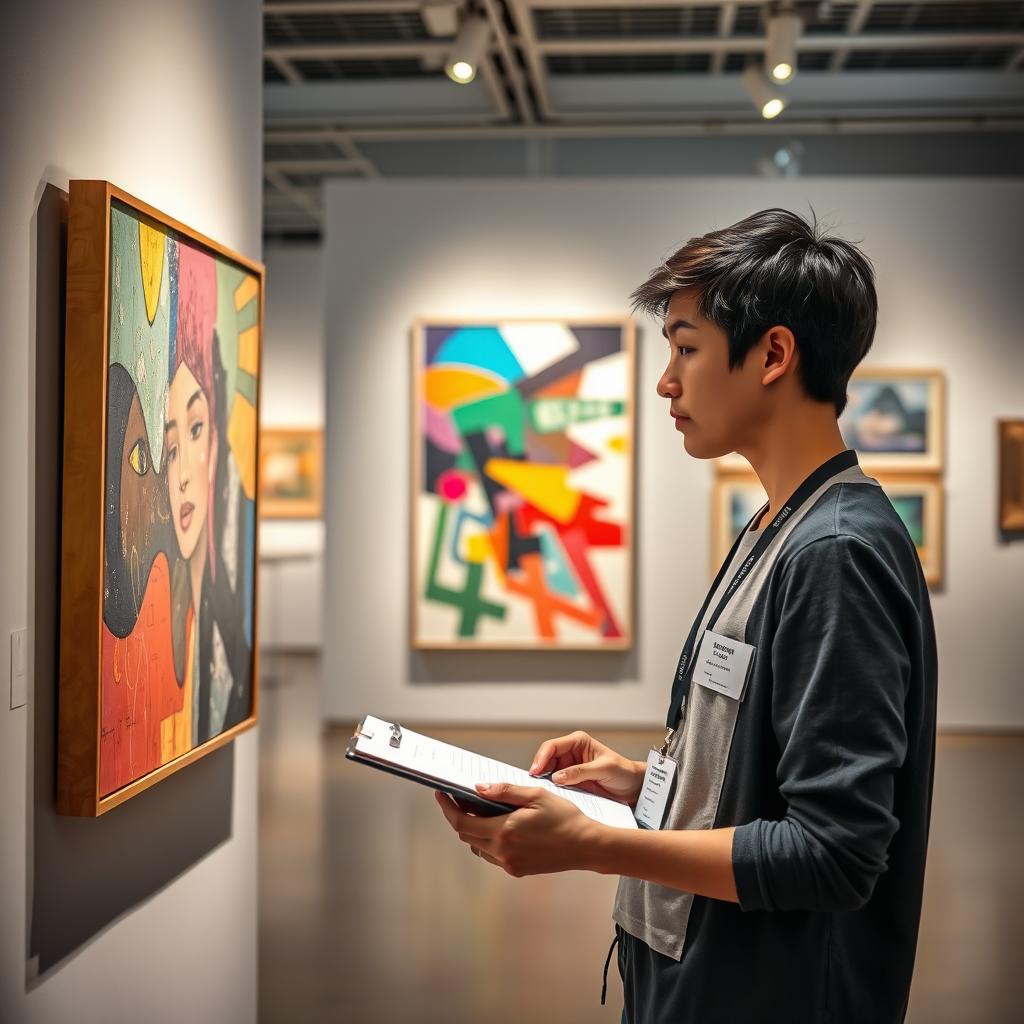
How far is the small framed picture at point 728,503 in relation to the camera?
710 cm

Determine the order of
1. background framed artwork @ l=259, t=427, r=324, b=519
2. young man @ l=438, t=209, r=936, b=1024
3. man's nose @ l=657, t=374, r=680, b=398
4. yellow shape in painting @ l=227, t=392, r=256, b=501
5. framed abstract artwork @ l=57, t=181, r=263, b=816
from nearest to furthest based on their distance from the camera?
young man @ l=438, t=209, r=936, b=1024, man's nose @ l=657, t=374, r=680, b=398, framed abstract artwork @ l=57, t=181, r=263, b=816, yellow shape in painting @ l=227, t=392, r=256, b=501, background framed artwork @ l=259, t=427, r=324, b=519

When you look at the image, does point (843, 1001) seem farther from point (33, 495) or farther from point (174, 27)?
point (174, 27)

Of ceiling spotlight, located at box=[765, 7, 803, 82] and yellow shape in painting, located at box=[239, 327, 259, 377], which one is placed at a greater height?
ceiling spotlight, located at box=[765, 7, 803, 82]

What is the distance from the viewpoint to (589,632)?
7074 mm

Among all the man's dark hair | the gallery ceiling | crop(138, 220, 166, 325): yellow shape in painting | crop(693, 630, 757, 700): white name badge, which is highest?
the gallery ceiling

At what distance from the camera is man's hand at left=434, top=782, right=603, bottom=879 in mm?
1294

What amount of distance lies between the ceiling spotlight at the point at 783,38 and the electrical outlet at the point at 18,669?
561 cm

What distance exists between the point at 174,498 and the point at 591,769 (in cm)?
102

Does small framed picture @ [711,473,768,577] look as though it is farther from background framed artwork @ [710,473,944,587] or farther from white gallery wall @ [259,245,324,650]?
white gallery wall @ [259,245,324,650]

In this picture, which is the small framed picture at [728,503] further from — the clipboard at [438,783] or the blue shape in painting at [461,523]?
the clipboard at [438,783]

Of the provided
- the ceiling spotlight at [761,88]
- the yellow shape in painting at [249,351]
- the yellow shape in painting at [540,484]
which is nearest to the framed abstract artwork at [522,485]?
the yellow shape in painting at [540,484]

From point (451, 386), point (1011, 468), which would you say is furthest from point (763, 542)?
point (1011, 468)

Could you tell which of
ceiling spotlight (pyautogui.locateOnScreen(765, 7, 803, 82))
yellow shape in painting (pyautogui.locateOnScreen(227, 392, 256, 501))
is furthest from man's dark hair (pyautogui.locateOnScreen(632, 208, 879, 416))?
ceiling spotlight (pyautogui.locateOnScreen(765, 7, 803, 82))

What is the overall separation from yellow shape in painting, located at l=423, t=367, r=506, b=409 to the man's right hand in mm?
5455
